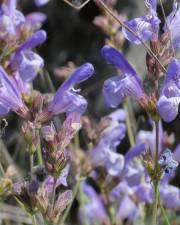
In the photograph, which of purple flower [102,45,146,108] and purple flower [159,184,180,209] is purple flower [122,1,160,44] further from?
purple flower [159,184,180,209]

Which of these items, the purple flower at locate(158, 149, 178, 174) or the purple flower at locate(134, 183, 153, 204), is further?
the purple flower at locate(134, 183, 153, 204)

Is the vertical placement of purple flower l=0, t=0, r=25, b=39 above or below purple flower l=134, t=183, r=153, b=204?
above

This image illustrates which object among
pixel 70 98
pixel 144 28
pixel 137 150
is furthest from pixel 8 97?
pixel 137 150

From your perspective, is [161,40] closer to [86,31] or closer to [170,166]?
[170,166]

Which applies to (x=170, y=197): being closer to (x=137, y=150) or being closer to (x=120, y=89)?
(x=137, y=150)

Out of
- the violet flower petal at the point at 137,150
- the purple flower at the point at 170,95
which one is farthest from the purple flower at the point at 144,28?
the violet flower petal at the point at 137,150

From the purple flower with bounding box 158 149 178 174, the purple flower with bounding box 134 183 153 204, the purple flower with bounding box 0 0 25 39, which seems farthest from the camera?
the purple flower with bounding box 134 183 153 204

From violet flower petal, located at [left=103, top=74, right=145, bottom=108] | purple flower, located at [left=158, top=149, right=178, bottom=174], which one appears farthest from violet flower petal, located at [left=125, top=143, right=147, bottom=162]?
purple flower, located at [left=158, top=149, right=178, bottom=174]
